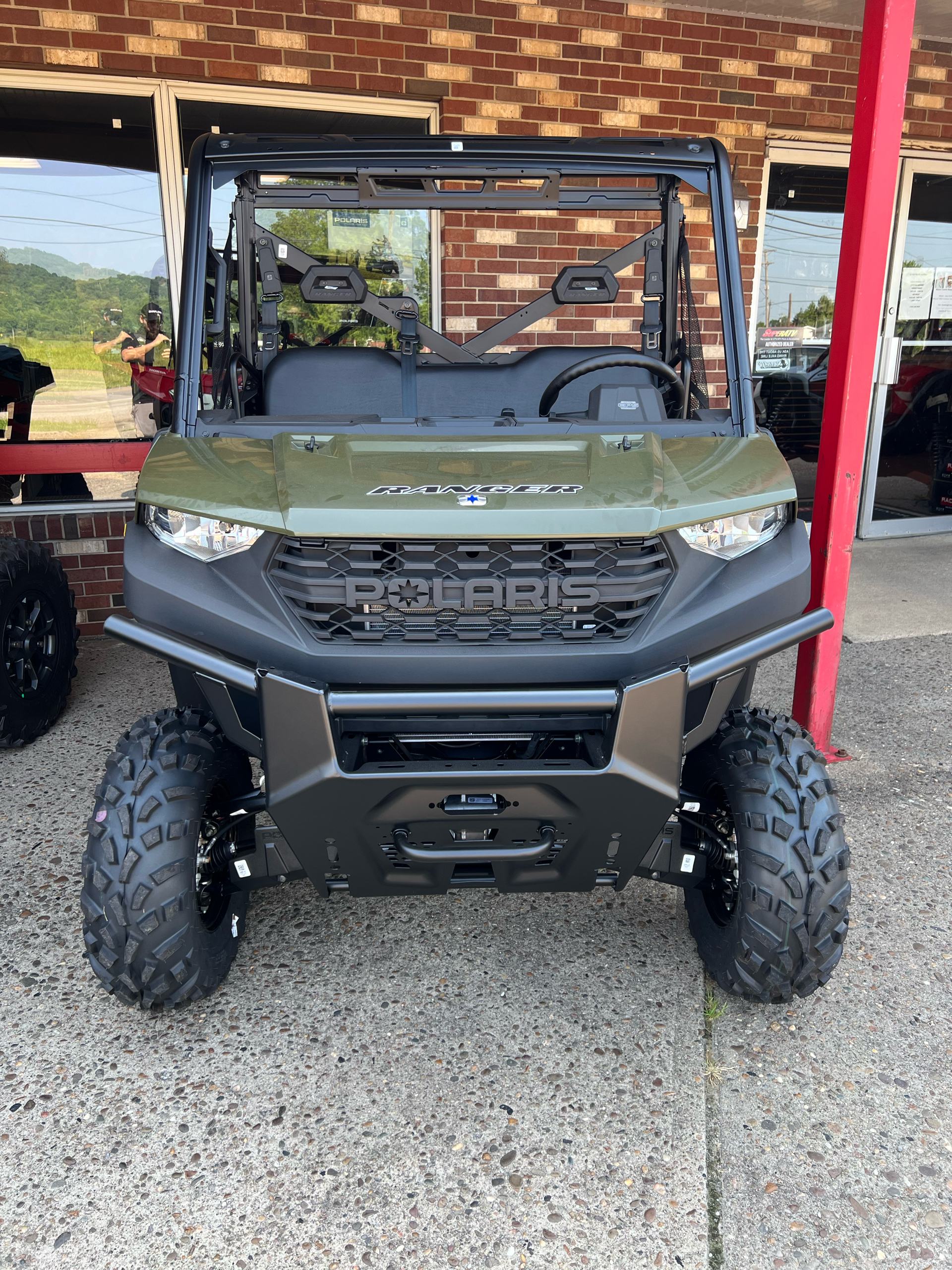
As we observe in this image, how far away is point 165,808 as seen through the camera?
213 cm

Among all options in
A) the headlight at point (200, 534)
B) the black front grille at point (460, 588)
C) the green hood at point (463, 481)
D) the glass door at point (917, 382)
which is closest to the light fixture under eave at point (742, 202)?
the glass door at point (917, 382)

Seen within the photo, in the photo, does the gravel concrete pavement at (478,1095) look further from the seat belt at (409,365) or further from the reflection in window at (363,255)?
the reflection in window at (363,255)

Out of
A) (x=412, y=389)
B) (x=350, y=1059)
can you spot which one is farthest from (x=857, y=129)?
(x=350, y=1059)

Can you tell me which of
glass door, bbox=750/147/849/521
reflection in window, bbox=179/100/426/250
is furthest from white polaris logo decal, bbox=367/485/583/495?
glass door, bbox=750/147/849/521

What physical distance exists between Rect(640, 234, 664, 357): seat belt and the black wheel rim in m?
2.65

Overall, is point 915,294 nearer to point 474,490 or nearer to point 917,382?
point 917,382

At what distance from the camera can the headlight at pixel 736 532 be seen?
206 centimetres

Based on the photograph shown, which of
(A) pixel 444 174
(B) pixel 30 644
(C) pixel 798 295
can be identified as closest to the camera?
(A) pixel 444 174

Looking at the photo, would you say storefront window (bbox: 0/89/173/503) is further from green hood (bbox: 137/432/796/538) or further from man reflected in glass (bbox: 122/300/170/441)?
green hood (bbox: 137/432/796/538)

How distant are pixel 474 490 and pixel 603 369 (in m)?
0.96

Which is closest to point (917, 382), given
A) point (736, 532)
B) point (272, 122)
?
point (272, 122)

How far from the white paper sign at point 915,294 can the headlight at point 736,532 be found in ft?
19.6

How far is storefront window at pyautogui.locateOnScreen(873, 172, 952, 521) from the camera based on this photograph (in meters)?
7.11

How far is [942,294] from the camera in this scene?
729 centimetres
